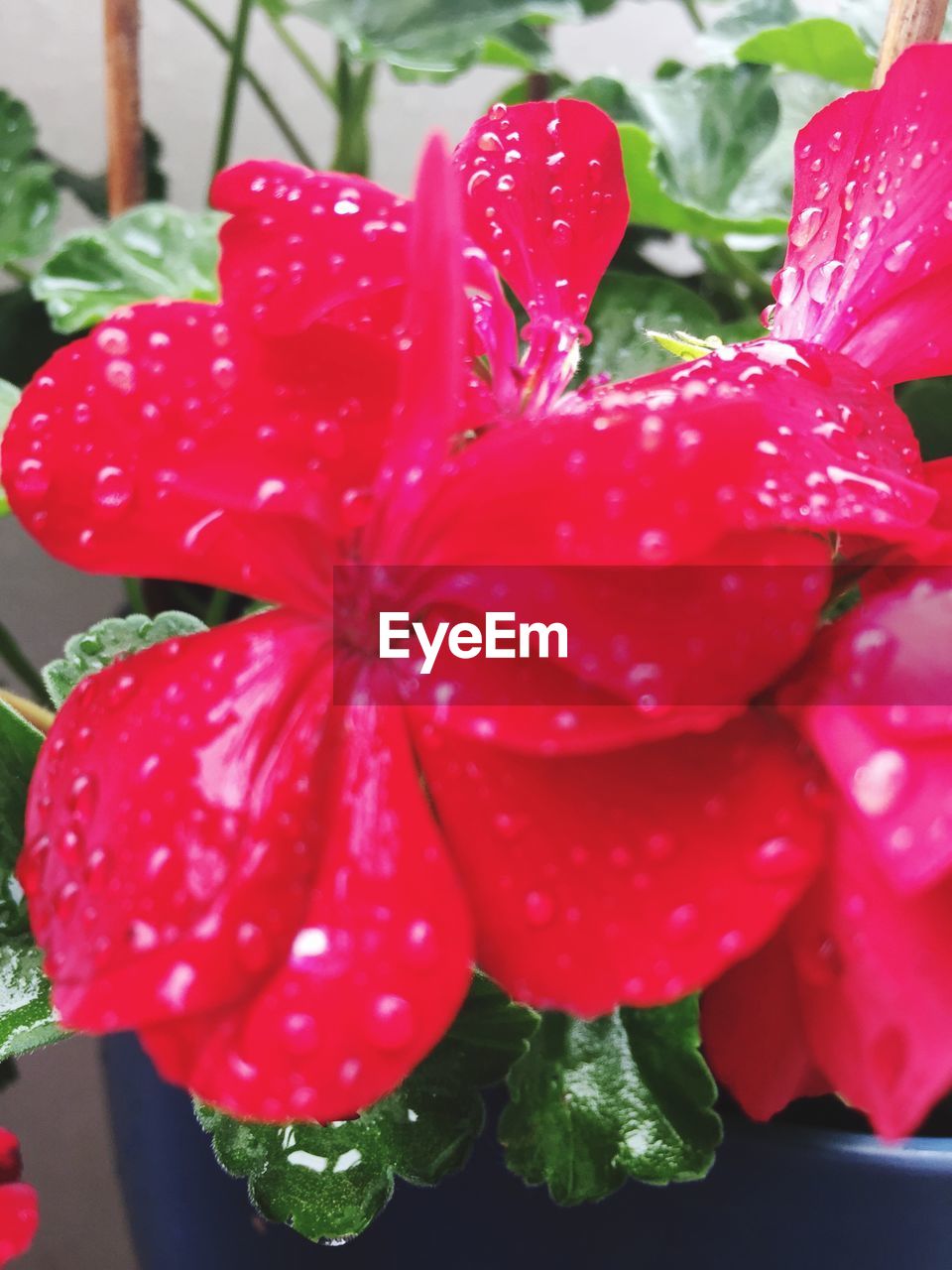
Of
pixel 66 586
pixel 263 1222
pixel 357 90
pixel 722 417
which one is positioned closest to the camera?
pixel 722 417

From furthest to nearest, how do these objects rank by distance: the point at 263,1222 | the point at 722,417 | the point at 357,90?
the point at 357,90, the point at 263,1222, the point at 722,417

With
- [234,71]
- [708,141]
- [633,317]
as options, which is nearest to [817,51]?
[708,141]

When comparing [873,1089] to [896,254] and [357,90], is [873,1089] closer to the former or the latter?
[896,254]

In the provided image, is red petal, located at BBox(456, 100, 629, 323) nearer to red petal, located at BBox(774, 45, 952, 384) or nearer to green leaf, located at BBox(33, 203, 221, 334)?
red petal, located at BBox(774, 45, 952, 384)

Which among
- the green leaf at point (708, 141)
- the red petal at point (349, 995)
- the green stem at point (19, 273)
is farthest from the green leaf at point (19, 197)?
the red petal at point (349, 995)

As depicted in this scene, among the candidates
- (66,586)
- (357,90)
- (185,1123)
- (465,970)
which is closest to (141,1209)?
(185,1123)

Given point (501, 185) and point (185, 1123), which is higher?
point (501, 185)
